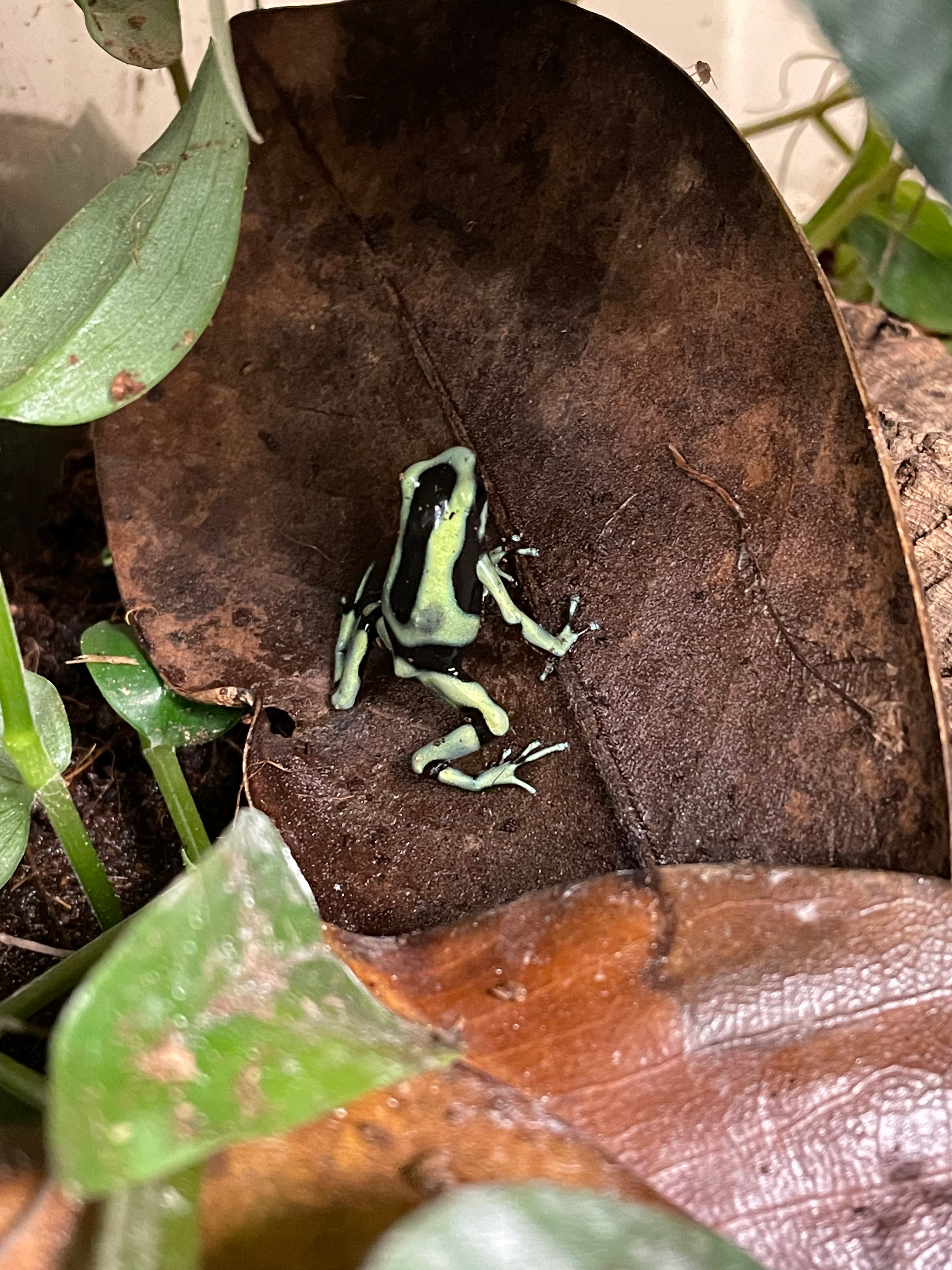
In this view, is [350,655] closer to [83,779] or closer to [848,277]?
[83,779]

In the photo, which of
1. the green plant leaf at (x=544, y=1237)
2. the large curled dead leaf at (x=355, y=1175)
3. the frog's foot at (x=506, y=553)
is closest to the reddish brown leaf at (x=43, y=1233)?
the large curled dead leaf at (x=355, y=1175)

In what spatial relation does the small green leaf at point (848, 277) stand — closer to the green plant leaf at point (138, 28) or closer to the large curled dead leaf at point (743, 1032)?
the green plant leaf at point (138, 28)

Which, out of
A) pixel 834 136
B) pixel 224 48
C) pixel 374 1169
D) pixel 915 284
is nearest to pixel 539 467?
pixel 224 48

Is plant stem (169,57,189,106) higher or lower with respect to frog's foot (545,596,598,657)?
higher

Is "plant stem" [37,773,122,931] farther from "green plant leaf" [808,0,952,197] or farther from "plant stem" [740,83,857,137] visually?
"plant stem" [740,83,857,137]

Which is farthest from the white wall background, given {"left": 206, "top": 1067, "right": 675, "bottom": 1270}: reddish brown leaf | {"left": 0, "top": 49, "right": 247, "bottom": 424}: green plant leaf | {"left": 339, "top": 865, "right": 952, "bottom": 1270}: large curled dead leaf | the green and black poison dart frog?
{"left": 206, "top": 1067, "right": 675, "bottom": 1270}: reddish brown leaf
